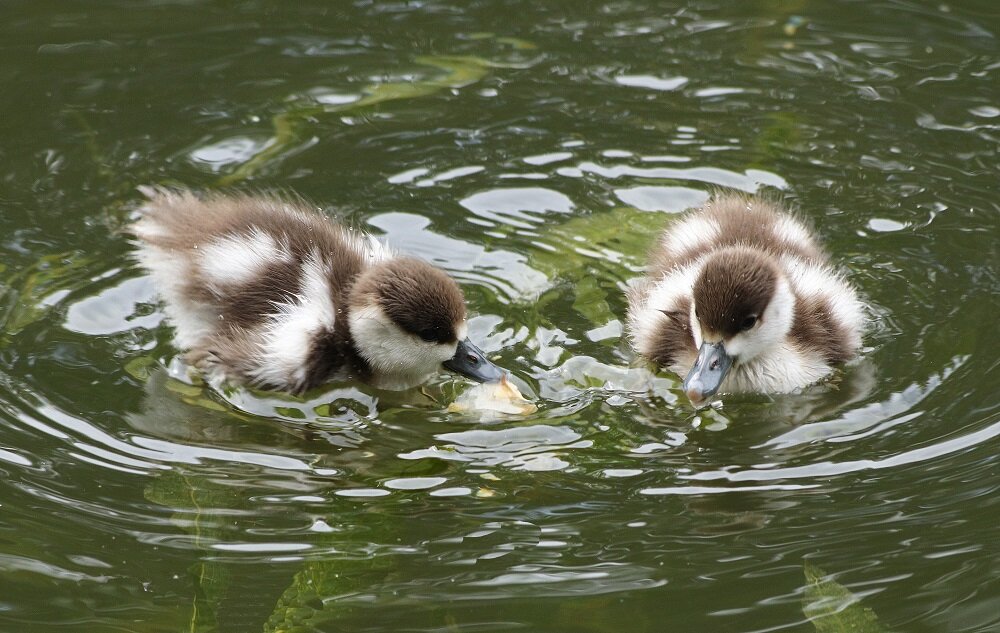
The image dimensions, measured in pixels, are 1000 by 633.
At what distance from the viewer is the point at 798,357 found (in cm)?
428

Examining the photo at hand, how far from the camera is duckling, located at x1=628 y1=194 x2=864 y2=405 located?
4.05 m

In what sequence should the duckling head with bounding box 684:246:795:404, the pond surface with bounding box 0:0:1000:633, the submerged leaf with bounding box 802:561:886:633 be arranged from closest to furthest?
the submerged leaf with bounding box 802:561:886:633 → the pond surface with bounding box 0:0:1000:633 → the duckling head with bounding box 684:246:795:404

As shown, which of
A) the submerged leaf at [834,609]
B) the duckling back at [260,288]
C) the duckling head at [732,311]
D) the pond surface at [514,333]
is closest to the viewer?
the submerged leaf at [834,609]

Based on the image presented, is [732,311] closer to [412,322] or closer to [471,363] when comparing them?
[471,363]

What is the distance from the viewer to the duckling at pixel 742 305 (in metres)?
4.05

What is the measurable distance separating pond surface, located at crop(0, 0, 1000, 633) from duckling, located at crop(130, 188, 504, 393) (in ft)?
0.40

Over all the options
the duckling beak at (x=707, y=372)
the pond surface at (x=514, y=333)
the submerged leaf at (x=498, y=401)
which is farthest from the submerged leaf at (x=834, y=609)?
the submerged leaf at (x=498, y=401)

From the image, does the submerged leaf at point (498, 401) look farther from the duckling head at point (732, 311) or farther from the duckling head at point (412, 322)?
the duckling head at point (732, 311)

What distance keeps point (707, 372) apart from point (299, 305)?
3.98 feet

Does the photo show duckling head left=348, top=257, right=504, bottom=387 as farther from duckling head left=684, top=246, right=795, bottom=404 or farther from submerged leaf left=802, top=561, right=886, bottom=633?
submerged leaf left=802, top=561, right=886, bottom=633

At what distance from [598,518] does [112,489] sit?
48.7 inches

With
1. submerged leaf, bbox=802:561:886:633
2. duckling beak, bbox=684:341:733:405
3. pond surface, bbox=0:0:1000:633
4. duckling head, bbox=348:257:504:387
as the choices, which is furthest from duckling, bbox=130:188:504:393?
submerged leaf, bbox=802:561:886:633

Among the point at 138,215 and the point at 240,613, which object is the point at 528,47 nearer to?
the point at 138,215

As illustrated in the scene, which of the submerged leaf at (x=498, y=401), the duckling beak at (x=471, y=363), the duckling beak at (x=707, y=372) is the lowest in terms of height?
the submerged leaf at (x=498, y=401)
